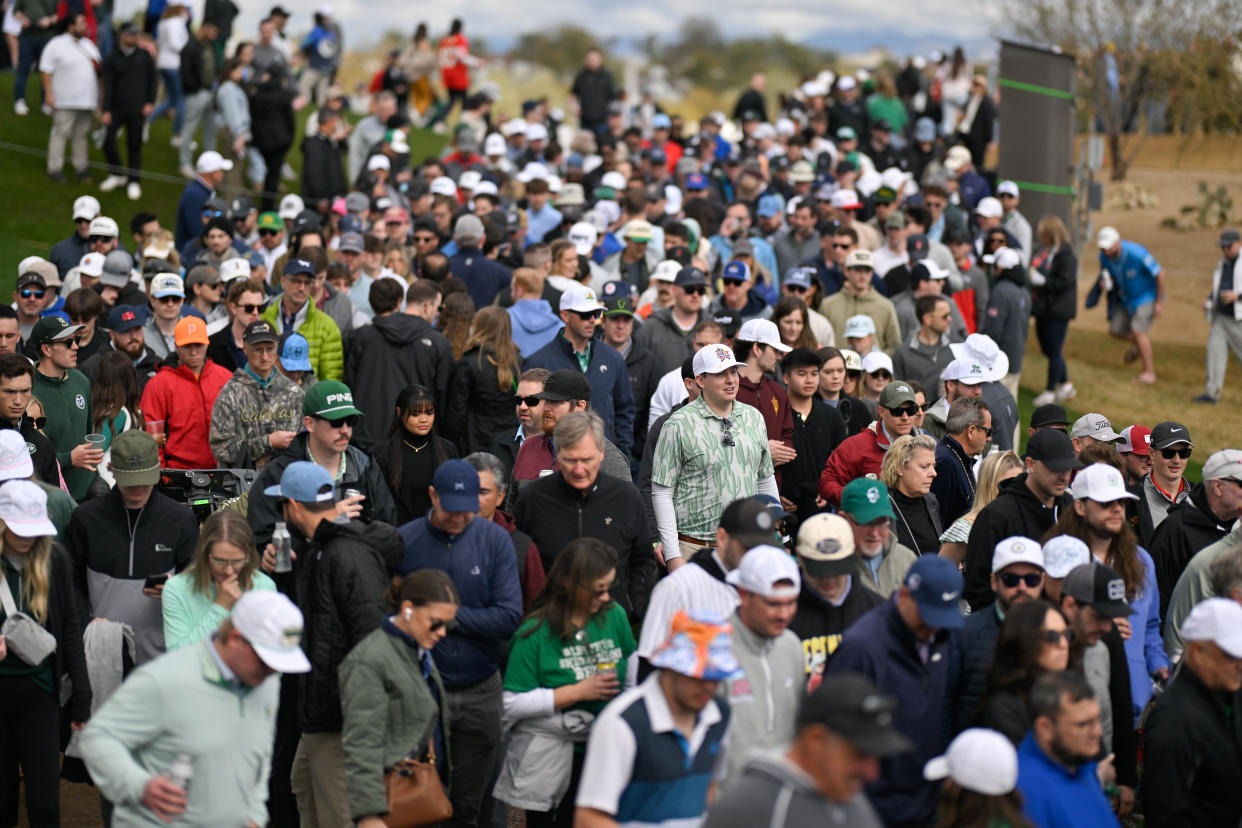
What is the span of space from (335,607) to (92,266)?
618 cm

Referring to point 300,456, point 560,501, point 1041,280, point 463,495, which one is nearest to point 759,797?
point 463,495

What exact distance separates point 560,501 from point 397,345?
10.7ft

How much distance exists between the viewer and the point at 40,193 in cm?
1930

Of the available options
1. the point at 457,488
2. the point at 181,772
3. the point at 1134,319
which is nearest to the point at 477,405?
the point at 457,488

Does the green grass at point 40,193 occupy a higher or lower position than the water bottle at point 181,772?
higher

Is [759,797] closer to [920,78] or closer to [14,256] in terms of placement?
[14,256]

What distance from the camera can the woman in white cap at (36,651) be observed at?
648cm

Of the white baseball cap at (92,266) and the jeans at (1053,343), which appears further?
the jeans at (1053,343)

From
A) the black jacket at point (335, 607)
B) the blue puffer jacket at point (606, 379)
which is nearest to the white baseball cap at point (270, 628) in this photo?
the black jacket at point (335, 607)

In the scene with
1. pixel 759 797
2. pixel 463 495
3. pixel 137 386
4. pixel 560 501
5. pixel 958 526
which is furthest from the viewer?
pixel 137 386

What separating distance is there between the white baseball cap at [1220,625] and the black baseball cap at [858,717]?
164cm

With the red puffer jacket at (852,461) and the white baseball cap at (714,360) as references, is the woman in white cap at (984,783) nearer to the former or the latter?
the white baseball cap at (714,360)

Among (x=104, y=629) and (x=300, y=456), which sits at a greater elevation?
(x=300, y=456)

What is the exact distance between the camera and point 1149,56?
27562mm
